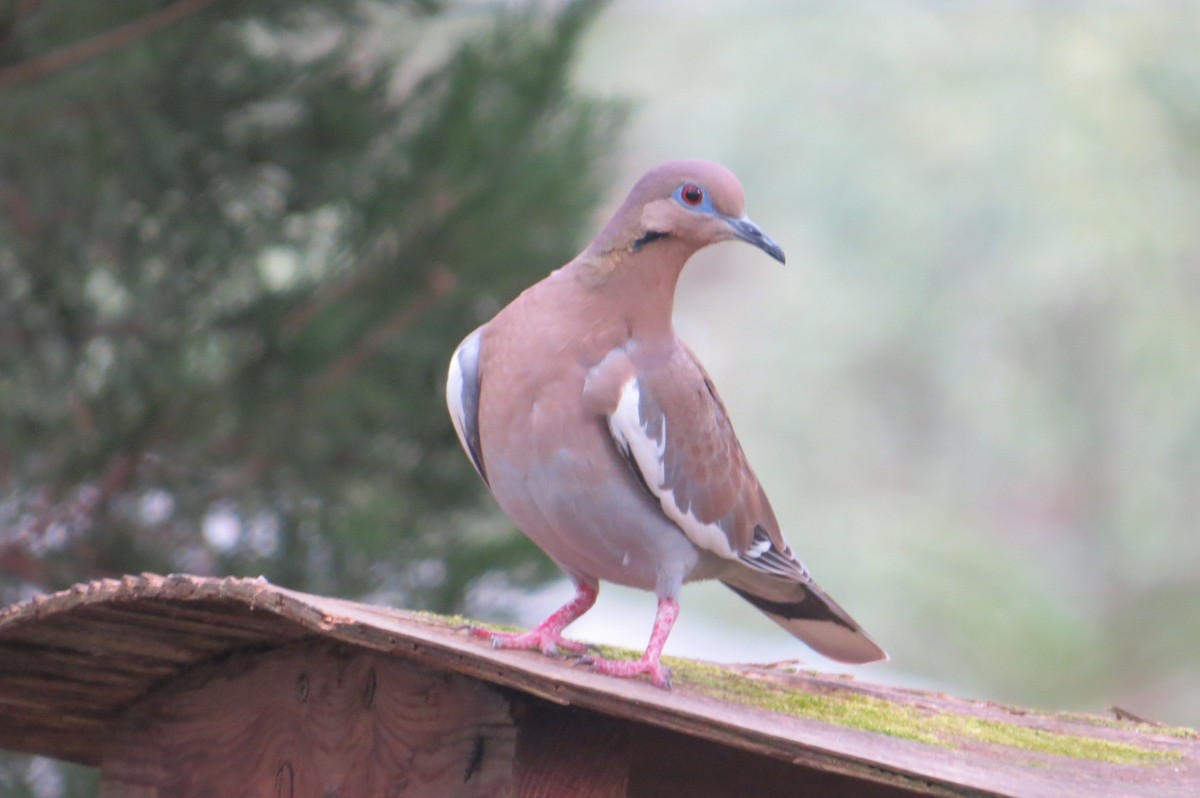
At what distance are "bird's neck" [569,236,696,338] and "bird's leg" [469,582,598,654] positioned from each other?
0.46m

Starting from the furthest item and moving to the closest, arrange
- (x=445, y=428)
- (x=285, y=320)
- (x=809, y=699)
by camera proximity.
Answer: (x=445, y=428) → (x=285, y=320) → (x=809, y=699)

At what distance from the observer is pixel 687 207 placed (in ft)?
7.70

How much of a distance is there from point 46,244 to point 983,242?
A: 974 centimetres

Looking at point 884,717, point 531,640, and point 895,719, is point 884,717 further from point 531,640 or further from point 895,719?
point 531,640

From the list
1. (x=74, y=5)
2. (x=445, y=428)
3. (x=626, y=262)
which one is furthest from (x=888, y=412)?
(x=626, y=262)

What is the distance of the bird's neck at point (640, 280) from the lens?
231 centimetres

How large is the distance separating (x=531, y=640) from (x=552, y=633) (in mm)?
67

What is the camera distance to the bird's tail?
8.67 ft

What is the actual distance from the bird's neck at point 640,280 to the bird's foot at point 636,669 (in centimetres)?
54

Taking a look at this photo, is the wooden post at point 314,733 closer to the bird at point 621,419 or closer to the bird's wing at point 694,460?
the bird at point 621,419

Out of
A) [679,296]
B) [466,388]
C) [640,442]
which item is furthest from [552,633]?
[679,296]

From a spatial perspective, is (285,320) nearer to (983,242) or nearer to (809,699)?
(809,699)

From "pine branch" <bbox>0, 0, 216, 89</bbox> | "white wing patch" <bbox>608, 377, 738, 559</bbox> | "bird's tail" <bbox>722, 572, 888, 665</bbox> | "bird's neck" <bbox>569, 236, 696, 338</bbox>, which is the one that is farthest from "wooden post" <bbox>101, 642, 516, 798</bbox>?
"pine branch" <bbox>0, 0, 216, 89</bbox>

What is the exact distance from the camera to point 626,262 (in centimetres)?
234
